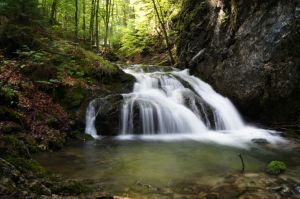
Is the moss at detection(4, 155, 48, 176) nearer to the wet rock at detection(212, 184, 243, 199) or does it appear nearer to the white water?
the wet rock at detection(212, 184, 243, 199)

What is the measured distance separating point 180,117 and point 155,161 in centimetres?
406

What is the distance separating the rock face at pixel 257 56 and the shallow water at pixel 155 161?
312 centimetres

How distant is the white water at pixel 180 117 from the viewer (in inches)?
401

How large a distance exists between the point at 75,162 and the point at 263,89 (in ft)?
27.3

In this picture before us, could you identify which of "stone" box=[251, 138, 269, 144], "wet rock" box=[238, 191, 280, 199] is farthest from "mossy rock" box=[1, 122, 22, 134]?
"stone" box=[251, 138, 269, 144]

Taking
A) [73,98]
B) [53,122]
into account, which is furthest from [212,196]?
[73,98]

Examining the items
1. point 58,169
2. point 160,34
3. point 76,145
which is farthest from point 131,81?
point 160,34

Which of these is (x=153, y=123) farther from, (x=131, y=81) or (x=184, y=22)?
(x=184, y=22)

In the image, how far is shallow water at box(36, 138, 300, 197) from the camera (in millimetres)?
5805

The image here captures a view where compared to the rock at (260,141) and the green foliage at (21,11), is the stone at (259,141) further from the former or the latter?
the green foliage at (21,11)

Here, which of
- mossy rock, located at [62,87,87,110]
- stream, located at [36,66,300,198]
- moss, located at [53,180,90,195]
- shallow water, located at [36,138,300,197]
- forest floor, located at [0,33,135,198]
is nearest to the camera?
moss, located at [53,180,90,195]

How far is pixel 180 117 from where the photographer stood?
10977mm

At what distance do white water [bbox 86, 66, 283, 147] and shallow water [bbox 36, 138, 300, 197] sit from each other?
0.95 metres

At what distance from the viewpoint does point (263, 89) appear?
11.9m
